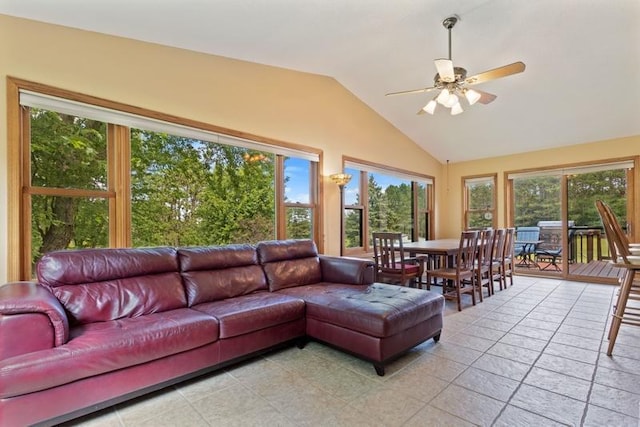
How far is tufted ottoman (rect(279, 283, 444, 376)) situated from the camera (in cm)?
229

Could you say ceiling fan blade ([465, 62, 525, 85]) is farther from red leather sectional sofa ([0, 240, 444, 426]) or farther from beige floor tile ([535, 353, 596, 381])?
beige floor tile ([535, 353, 596, 381])

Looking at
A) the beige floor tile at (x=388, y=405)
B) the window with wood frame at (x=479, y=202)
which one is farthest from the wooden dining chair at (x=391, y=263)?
the window with wood frame at (x=479, y=202)

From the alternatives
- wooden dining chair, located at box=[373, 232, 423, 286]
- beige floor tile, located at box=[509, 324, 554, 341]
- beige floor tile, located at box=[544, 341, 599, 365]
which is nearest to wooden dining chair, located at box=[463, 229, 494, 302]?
wooden dining chair, located at box=[373, 232, 423, 286]

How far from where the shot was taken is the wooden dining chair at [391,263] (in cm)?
411

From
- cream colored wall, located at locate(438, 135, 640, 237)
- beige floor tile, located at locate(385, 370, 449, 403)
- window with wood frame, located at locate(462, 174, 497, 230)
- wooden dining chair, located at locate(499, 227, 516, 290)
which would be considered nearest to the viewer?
beige floor tile, located at locate(385, 370, 449, 403)

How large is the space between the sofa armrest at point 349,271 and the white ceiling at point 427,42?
2.43 metres

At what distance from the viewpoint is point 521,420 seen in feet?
5.84

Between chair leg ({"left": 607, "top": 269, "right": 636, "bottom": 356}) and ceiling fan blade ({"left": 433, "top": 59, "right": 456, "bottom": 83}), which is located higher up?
ceiling fan blade ({"left": 433, "top": 59, "right": 456, "bottom": 83})

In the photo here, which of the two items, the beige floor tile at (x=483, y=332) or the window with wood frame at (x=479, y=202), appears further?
the window with wood frame at (x=479, y=202)

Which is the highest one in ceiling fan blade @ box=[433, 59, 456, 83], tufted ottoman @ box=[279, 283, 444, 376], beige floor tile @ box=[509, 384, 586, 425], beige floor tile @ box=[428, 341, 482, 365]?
ceiling fan blade @ box=[433, 59, 456, 83]

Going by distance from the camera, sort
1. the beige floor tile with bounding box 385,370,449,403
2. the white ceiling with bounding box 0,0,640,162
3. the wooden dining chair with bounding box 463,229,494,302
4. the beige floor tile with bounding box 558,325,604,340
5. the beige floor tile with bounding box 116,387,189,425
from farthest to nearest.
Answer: the wooden dining chair with bounding box 463,229,494,302 < the beige floor tile with bounding box 558,325,604,340 < the white ceiling with bounding box 0,0,640,162 < the beige floor tile with bounding box 385,370,449,403 < the beige floor tile with bounding box 116,387,189,425

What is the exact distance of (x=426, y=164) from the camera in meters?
6.86

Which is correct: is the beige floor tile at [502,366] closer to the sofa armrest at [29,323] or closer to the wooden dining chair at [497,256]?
the wooden dining chair at [497,256]

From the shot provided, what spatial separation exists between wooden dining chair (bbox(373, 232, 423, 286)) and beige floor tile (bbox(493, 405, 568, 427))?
7.36 feet
